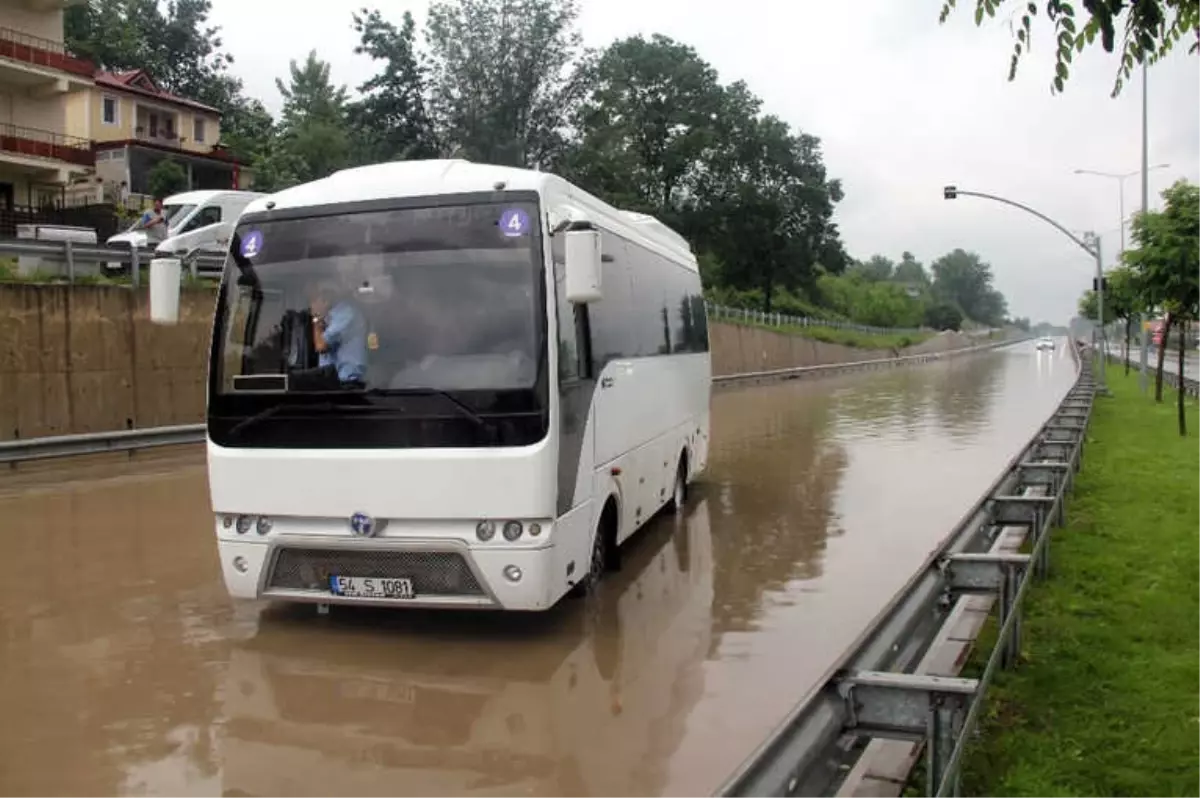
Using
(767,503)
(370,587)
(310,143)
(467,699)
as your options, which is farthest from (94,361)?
(310,143)

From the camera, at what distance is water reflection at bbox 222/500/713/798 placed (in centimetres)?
512

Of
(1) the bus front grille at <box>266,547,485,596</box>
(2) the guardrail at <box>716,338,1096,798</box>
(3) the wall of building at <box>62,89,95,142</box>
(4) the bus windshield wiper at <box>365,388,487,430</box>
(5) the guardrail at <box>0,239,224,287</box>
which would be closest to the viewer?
(2) the guardrail at <box>716,338,1096,798</box>

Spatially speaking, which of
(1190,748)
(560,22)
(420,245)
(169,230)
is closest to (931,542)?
(1190,748)

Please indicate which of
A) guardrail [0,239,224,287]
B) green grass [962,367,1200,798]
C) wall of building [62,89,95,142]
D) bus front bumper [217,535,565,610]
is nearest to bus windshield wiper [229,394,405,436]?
bus front bumper [217,535,565,610]

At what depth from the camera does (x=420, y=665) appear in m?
6.80

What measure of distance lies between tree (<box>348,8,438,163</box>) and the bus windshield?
47.9 m

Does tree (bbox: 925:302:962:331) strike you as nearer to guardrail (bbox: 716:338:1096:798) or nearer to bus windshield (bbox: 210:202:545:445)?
guardrail (bbox: 716:338:1096:798)

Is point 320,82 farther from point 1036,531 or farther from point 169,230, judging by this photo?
point 1036,531

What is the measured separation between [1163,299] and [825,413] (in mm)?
10377

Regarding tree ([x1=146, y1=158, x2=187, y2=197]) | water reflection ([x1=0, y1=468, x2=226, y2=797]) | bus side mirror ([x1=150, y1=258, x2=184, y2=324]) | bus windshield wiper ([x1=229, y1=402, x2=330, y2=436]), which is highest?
tree ([x1=146, y1=158, x2=187, y2=197])

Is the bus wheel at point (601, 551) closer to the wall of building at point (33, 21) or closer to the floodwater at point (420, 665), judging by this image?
the floodwater at point (420, 665)

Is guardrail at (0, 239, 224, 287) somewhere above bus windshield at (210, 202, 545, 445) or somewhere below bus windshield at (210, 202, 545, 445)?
above

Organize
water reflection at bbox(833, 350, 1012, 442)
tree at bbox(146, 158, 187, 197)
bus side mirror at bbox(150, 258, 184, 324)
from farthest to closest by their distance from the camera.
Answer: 1. tree at bbox(146, 158, 187, 197)
2. water reflection at bbox(833, 350, 1012, 442)
3. bus side mirror at bbox(150, 258, 184, 324)

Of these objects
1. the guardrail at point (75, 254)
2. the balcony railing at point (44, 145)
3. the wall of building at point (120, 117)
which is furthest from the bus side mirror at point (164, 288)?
the wall of building at point (120, 117)
